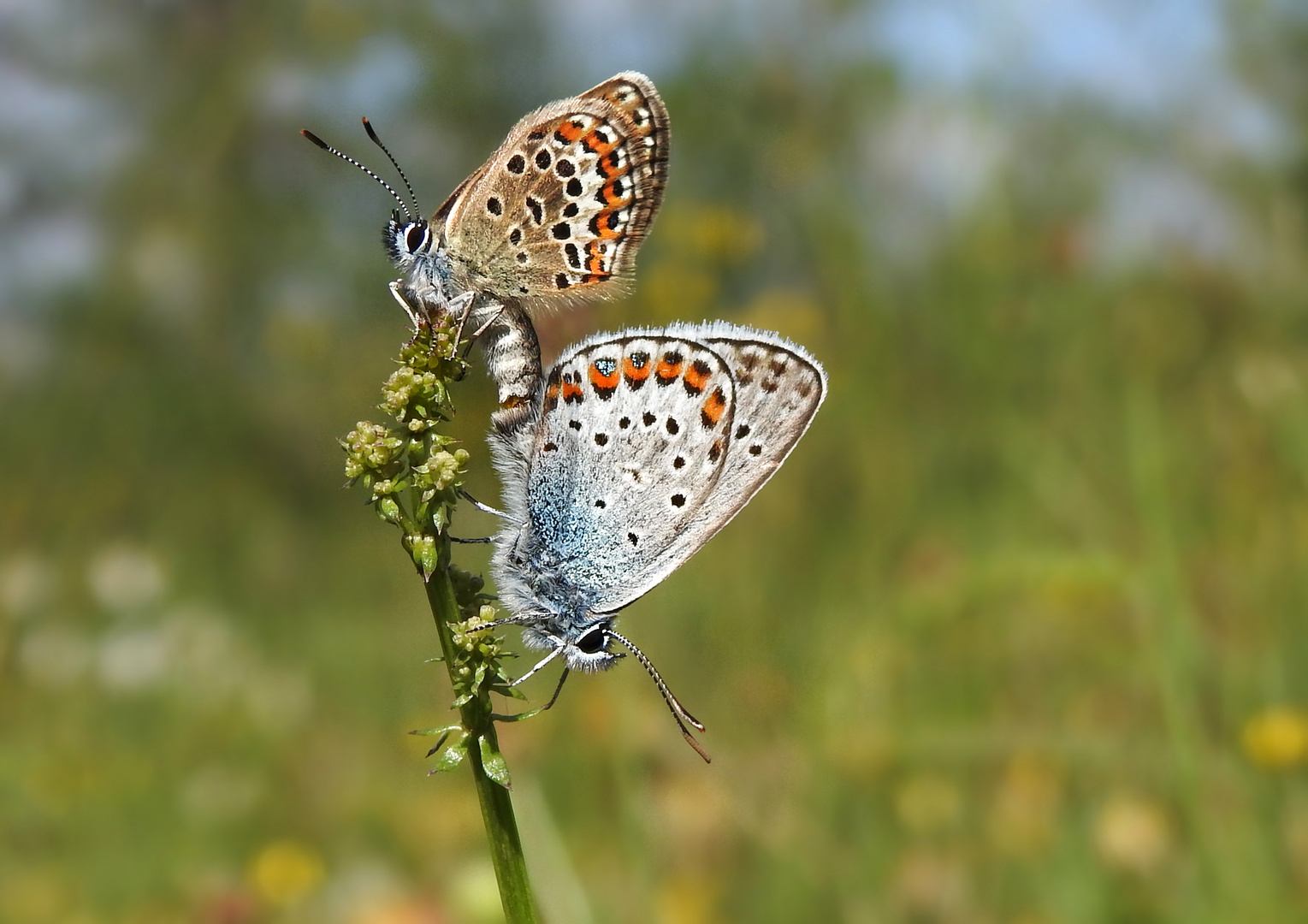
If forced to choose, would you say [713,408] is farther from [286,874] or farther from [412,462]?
[286,874]

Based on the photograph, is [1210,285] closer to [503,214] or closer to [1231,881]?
[1231,881]

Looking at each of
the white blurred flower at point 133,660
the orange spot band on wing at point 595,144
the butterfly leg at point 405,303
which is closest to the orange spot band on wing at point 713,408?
the butterfly leg at point 405,303

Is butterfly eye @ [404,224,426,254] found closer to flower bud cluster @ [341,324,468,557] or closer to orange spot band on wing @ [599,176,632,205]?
orange spot band on wing @ [599,176,632,205]

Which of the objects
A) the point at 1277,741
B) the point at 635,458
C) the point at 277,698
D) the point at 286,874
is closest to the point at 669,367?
the point at 635,458

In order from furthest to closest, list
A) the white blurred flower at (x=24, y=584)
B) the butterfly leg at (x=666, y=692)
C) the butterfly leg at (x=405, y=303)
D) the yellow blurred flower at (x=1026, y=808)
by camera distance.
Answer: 1. the white blurred flower at (x=24, y=584)
2. the yellow blurred flower at (x=1026, y=808)
3. the butterfly leg at (x=666, y=692)
4. the butterfly leg at (x=405, y=303)

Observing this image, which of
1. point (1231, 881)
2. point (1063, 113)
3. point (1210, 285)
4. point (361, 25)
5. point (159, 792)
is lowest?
point (1231, 881)

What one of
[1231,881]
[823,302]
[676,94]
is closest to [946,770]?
[1231,881]

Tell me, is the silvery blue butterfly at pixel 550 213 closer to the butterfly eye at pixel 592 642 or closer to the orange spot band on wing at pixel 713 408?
the orange spot band on wing at pixel 713 408
